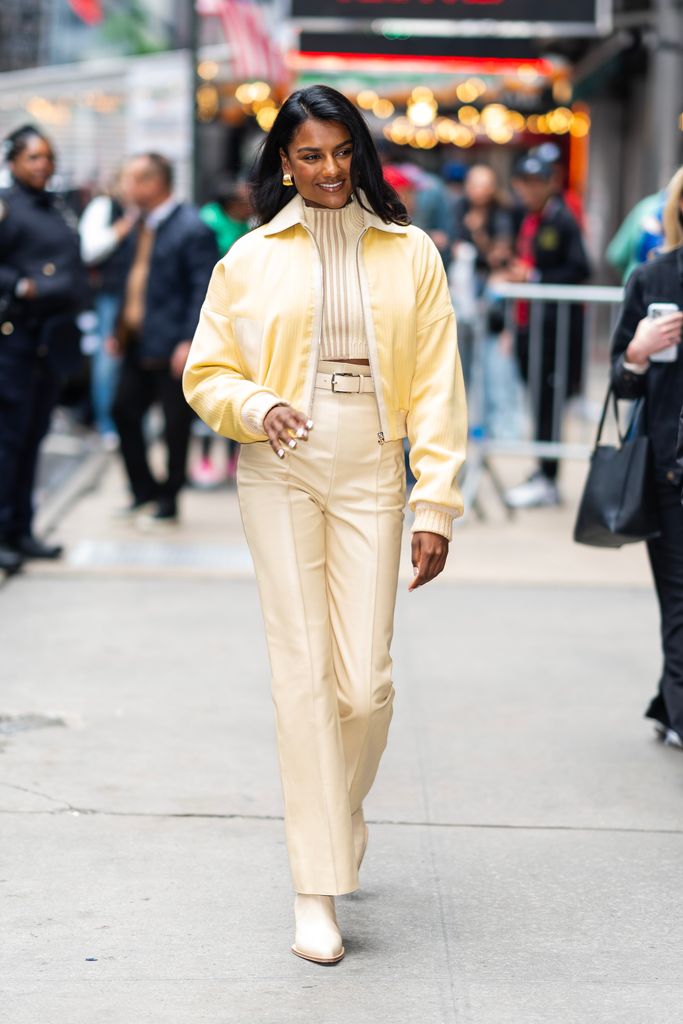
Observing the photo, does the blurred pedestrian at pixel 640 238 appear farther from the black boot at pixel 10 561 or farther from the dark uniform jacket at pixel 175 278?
the black boot at pixel 10 561

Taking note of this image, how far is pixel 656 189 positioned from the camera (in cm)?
1584

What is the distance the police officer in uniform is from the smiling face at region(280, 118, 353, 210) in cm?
431

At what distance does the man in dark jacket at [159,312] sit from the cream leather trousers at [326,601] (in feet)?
17.5

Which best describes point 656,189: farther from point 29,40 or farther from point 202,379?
point 202,379

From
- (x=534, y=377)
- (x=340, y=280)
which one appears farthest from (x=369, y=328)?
(x=534, y=377)

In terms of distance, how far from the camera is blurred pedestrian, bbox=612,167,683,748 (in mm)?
5277

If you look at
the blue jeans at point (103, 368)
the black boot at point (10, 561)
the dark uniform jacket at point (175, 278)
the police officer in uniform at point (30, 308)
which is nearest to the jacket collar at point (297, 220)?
the police officer in uniform at point (30, 308)

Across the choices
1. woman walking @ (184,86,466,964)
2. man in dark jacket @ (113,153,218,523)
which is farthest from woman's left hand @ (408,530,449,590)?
man in dark jacket @ (113,153,218,523)

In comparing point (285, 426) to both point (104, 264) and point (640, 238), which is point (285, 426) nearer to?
point (640, 238)

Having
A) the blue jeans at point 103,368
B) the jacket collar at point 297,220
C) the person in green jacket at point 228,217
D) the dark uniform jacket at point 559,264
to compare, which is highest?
the jacket collar at point 297,220

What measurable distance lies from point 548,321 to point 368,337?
276 inches

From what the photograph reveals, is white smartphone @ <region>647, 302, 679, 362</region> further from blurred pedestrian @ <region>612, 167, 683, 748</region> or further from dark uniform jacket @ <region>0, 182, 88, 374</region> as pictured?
dark uniform jacket @ <region>0, 182, 88, 374</region>

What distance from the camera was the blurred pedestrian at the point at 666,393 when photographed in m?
5.28

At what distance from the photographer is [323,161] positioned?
379cm
